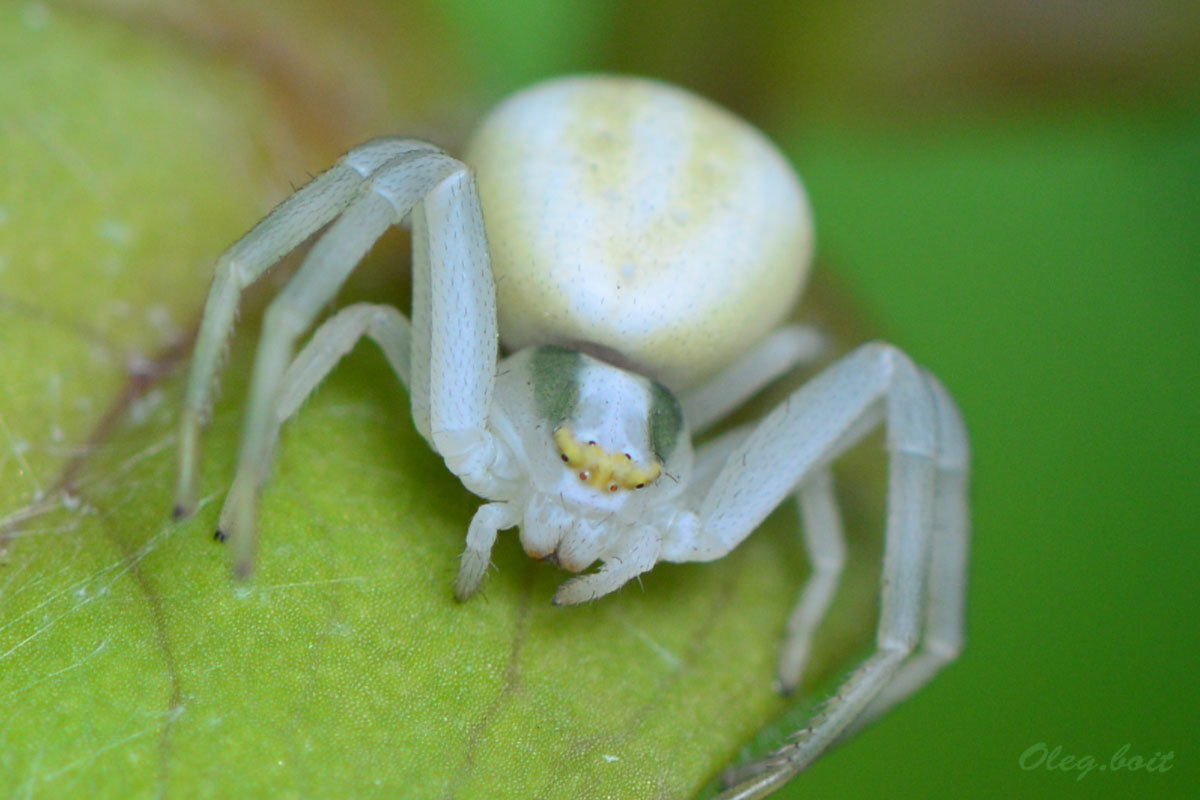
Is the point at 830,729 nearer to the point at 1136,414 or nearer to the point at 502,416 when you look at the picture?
the point at 502,416

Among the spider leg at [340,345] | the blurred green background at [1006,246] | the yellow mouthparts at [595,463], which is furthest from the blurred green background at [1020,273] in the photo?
the spider leg at [340,345]

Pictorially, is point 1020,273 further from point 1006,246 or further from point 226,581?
point 226,581

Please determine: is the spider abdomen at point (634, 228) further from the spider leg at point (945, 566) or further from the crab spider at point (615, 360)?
the spider leg at point (945, 566)

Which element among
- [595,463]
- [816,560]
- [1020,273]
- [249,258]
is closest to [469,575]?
[595,463]

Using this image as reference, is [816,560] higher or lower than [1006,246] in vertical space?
lower

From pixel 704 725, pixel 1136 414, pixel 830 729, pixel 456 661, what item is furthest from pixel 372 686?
pixel 1136 414

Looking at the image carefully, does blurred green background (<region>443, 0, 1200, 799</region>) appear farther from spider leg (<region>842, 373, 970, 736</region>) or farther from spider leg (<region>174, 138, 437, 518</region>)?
spider leg (<region>174, 138, 437, 518</region>)
